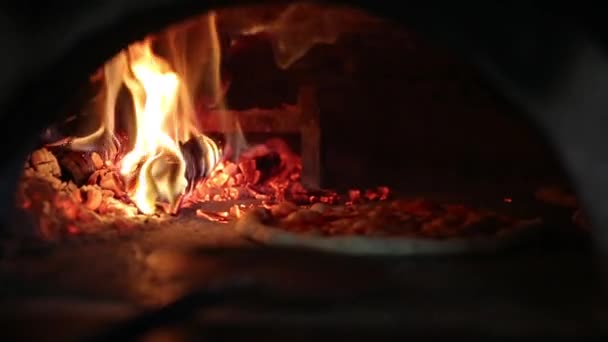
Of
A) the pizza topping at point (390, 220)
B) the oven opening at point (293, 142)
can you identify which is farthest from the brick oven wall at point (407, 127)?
the pizza topping at point (390, 220)

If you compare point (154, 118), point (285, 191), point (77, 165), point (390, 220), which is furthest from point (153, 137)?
point (390, 220)

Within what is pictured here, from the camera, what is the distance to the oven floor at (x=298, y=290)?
121cm

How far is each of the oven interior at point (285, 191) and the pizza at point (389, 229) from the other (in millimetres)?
34

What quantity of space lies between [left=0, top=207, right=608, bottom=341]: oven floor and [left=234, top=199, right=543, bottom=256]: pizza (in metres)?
0.04

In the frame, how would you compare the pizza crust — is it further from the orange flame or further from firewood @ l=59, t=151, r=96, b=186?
firewood @ l=59, t=151, r=96, b=186

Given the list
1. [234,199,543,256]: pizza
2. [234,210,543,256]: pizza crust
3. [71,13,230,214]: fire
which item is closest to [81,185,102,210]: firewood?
[71,13,230,214]: fire

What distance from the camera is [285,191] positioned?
2424mm

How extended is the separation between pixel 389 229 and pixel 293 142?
0.99 metres

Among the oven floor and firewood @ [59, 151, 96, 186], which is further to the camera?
firewood @ [59, 151, 96, 186]

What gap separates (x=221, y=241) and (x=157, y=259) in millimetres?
216

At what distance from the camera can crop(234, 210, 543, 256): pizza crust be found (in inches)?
65.4

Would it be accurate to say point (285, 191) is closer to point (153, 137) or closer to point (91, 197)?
point (153, 137)

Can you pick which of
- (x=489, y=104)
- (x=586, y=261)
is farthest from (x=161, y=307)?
(x=489, y=104)

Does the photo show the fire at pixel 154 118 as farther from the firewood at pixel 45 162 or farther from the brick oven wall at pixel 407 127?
the brick oven wall at pixel 407 127
